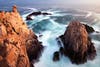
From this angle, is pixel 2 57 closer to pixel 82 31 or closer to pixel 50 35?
pixel 82 31

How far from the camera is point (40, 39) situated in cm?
3216

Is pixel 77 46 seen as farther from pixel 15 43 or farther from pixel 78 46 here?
pixel 15 43

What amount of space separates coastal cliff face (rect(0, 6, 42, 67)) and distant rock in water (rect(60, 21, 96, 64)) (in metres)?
3.78

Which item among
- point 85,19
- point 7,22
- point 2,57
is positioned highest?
point 7,22

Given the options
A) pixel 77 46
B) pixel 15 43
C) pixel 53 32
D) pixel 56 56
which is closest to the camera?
pixel 15 43

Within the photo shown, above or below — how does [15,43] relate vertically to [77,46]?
above

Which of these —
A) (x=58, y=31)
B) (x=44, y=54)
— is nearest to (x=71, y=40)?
(x=44, y=54)

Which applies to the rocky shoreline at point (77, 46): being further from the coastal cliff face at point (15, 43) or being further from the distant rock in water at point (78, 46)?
the coastal cliff face at point (15, 43)

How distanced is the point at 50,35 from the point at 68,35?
Result: 5812 millimetres

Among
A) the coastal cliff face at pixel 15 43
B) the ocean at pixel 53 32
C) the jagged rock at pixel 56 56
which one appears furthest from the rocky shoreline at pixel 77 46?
the coastal cliff face at pixel 15 43

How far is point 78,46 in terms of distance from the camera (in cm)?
2623

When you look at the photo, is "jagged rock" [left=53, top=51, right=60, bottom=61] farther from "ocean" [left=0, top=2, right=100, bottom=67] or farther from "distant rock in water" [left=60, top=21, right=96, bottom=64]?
"distant rock in water" [left=60, top=21, right=96, bottom=64]

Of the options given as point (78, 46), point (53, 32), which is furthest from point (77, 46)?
point (53, 32)

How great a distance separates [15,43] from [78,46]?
7.23 meters
